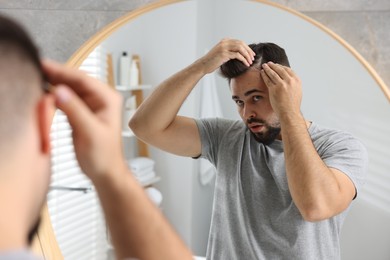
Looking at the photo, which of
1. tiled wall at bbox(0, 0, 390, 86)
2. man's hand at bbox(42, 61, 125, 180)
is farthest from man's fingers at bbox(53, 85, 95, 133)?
tiled wall at bbox(0, 0, 390, 86)

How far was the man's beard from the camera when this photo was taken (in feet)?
2.12

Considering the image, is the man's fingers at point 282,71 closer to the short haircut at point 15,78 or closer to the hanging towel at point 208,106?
the hanging towel at point 208,106

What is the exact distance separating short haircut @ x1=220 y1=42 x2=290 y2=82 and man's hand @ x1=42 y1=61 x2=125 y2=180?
0.31m

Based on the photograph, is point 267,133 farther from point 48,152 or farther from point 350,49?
point 48,152

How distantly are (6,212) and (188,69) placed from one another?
A: 409mm

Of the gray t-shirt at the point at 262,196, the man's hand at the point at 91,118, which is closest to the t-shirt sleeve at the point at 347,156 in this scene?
the gray t-shirt at the point at 262,196

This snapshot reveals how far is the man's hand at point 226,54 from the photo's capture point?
646 mm

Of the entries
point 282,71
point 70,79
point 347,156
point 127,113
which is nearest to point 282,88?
point 282,71

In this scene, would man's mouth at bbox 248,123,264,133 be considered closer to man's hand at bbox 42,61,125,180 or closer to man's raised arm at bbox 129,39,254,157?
man's raised arm at bbox 129,39,254,157

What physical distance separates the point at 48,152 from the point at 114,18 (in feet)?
1.61

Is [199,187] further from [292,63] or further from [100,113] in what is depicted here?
[100,113]

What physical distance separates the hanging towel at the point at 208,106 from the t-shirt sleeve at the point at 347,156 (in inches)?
5.9

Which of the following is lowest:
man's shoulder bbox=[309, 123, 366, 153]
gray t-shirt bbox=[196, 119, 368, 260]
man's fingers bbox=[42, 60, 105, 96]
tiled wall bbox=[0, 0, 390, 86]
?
gray t-shirt bbox=[196, 119, 368, 260]

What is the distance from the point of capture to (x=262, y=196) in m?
0.64
